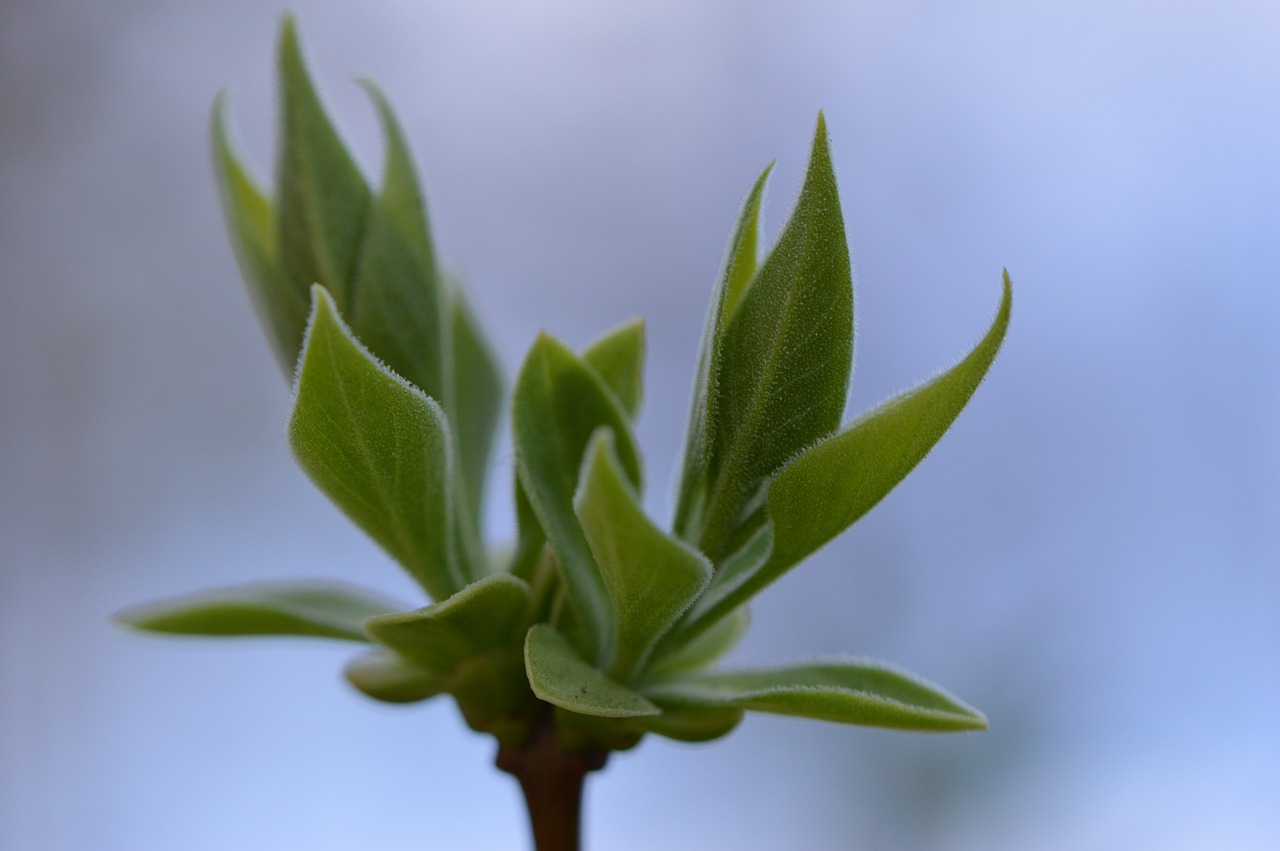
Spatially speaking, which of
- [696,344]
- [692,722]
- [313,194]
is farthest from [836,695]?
[696,344]

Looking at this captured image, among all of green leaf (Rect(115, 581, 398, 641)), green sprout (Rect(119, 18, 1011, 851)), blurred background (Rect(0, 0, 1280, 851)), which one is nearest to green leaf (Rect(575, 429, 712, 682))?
green sprout (Rect(119, 18, 1011, 851))

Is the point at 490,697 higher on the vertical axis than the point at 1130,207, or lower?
lower

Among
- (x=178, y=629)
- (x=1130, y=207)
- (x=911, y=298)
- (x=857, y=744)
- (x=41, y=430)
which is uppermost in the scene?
(x=1130, y=207)

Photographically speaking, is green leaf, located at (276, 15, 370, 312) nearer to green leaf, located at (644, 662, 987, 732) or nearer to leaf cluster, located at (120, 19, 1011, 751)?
leaf cluster, located at (120, 19, 1011, 751)

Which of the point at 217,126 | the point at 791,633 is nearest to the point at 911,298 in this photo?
the point at 791,633

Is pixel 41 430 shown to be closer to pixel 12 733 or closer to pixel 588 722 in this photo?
pixel 12 733

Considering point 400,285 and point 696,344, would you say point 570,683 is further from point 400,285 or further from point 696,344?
point 696,344

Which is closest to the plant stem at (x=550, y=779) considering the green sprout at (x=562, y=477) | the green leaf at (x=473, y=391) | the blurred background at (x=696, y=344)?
the green sprout at (x=562, y=477)

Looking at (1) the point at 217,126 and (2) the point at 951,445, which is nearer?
(1) the point at 217,126
